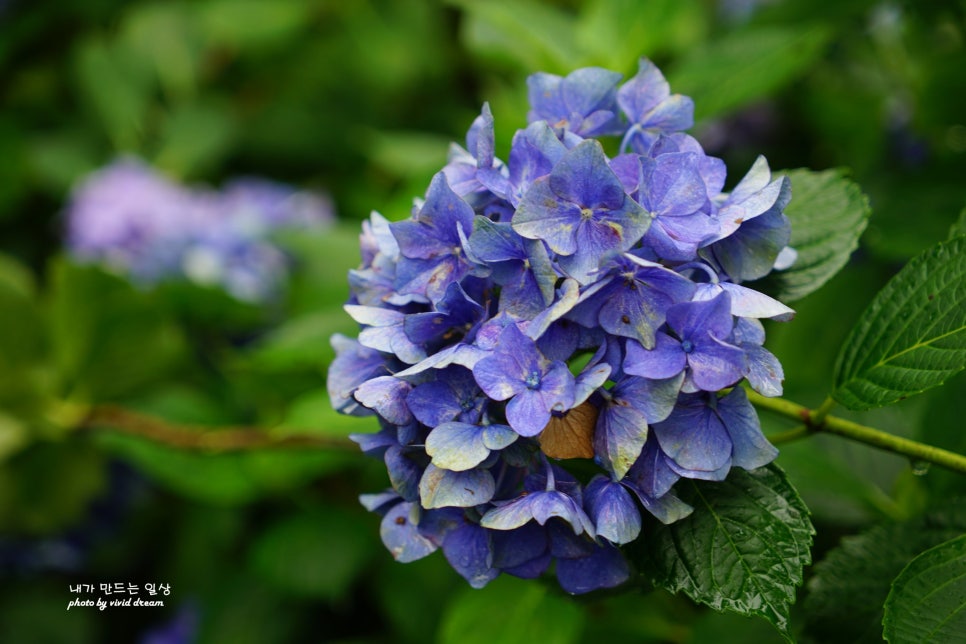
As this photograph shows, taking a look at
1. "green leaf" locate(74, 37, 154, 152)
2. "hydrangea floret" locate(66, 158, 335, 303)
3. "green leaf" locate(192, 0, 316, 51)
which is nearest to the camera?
"hydrangea floret" locate(66, 158, 335, 303)

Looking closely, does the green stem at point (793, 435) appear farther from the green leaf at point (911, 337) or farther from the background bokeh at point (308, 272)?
the background bokeh at point (308, 272)

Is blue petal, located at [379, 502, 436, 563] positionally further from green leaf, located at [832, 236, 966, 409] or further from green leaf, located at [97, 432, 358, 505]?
green leaf, located at [97, 432, 358, 505]

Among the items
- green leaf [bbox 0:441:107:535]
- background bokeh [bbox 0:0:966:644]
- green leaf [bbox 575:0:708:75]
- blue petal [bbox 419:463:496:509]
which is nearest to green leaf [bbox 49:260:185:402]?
background bokeh [bbox 0:0:966:644]

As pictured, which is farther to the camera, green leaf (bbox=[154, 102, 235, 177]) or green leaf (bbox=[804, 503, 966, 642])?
green leaf (bbox=[154, 102, 235, 177])

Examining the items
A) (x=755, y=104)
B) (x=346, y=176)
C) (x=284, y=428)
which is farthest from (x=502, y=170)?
(x=346, y=176)

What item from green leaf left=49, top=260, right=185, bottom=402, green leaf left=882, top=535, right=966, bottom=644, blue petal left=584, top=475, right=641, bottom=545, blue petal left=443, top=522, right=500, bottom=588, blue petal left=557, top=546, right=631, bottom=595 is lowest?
green leaf left=882, top=535, right=966, bottom=644

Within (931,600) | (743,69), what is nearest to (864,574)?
(931,600)

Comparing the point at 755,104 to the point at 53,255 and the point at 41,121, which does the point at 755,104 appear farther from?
the point at 41,121

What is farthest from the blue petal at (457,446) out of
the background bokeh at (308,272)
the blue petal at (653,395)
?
the background bokeh at (308,272)
